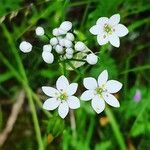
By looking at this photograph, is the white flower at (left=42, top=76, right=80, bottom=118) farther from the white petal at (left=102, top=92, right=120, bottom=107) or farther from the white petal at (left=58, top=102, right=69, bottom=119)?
the white petal at (left=102, top=92, right=120, bottom=107)

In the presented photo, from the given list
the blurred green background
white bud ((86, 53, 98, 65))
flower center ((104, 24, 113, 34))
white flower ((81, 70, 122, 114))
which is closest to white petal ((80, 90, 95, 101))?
white flower ((81, 70, 122, 114))

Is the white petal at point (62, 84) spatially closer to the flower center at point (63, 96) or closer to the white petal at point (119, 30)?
the flower center at point (63, 96)

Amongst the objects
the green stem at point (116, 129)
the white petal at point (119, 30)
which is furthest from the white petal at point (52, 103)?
the green stem at point (116, 129)

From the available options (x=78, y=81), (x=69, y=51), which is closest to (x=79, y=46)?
(x=69, y=51)

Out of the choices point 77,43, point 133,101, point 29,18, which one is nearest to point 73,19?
point 29,18

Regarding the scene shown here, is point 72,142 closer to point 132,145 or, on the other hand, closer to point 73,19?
point 132,145

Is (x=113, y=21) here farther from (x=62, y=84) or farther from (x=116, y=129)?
(x=116, y=129)
